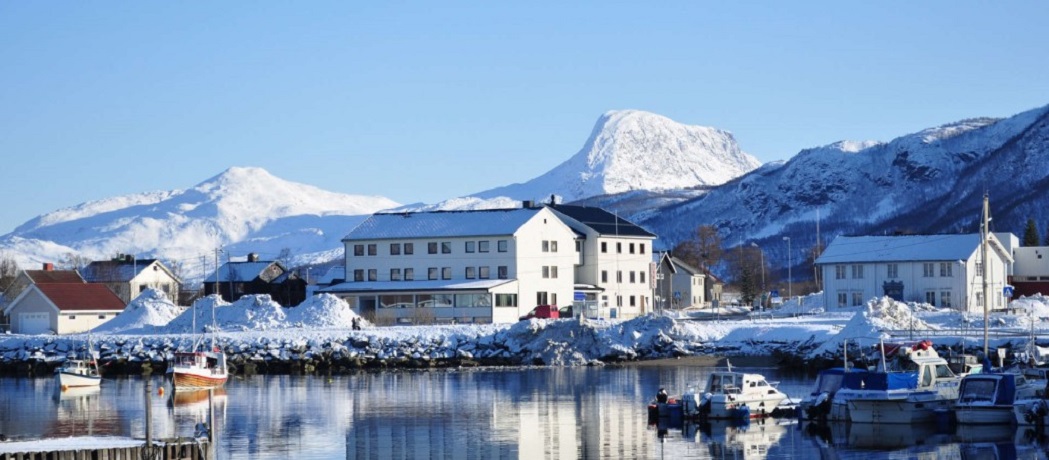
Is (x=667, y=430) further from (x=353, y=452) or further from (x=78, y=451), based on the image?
(x=78, y=451)

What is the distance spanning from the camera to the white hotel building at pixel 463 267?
89.9 m

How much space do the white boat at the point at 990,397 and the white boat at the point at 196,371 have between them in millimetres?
28042

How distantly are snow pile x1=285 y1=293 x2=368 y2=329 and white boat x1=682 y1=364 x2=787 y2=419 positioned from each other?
37730mm

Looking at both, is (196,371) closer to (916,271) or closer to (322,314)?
(322,314)

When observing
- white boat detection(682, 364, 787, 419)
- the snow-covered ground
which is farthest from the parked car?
white boat detection(682, 364, 787, 419)

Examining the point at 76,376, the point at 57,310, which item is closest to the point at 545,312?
the point at 57,310

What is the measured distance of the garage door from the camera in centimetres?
9169

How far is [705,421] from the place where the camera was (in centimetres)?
4509

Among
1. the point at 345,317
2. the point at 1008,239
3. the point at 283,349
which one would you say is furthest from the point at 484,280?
the point at 1008,239

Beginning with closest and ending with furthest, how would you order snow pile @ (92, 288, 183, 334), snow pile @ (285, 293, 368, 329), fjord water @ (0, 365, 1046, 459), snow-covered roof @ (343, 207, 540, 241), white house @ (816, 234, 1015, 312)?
fjord water @ (0, 365, 1046, 459)
snow pile @ (285, 293, 368, 329)
snow pile @ (92, 288, 183, 334)
white house @ (816, 234, 1015, 312)
snow-covered roof @ (343, 207, 540, 241)

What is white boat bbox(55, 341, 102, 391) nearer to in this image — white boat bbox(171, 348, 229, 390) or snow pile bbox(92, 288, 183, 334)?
white boat bbox(171, 348, 229, 390)

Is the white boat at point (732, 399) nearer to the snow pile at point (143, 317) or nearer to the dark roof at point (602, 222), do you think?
the snow pile at point (143, 317)

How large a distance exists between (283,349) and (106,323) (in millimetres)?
17509

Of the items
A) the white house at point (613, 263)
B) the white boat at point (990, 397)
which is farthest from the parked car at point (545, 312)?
the white boat at point (990, 397)
